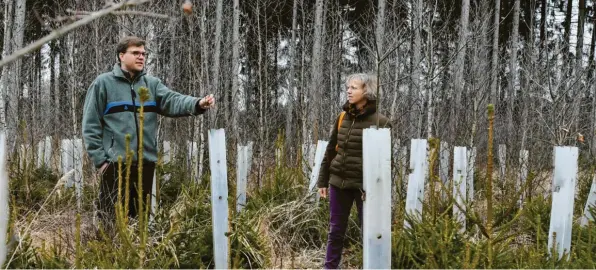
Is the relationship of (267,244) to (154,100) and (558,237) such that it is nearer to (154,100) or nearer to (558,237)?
(154,100)

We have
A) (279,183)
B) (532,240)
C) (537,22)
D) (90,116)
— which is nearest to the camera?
(90,116)

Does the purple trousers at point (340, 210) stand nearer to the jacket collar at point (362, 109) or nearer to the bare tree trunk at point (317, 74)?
the jacket collar at point (362, 109)

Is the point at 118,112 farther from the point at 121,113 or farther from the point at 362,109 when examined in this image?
the point at 362,109

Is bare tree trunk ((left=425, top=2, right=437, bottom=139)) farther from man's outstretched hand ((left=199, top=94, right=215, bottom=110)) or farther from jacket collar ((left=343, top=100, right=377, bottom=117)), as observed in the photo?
man's outstretched hand ((left=199, top=94, right=215, bottom=110))

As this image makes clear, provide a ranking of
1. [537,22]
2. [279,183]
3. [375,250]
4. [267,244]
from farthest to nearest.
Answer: [537,22], [279,183], [267,244], [375,250]

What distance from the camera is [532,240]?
4.76 meters

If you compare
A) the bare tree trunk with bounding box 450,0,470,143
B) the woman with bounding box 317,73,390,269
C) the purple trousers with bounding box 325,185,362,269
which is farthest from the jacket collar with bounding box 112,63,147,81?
the bare tree trunk with bounding box 450,0,470,143

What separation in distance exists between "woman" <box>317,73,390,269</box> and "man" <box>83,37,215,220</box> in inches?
38.6

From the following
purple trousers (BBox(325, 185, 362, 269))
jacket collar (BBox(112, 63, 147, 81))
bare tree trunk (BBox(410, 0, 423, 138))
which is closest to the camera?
jacket collar (BBox(112, 63, 147, 81))

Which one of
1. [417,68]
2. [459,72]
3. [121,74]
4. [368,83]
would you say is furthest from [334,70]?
[121,74]

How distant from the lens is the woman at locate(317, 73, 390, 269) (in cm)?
354

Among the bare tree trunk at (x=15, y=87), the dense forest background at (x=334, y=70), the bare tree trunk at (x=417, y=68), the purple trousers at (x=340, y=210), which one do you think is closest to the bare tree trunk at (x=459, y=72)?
the dense forest background at (x=334, y=70)

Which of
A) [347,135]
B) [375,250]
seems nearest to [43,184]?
[347,135]

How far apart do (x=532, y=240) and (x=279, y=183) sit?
265 centimetres
